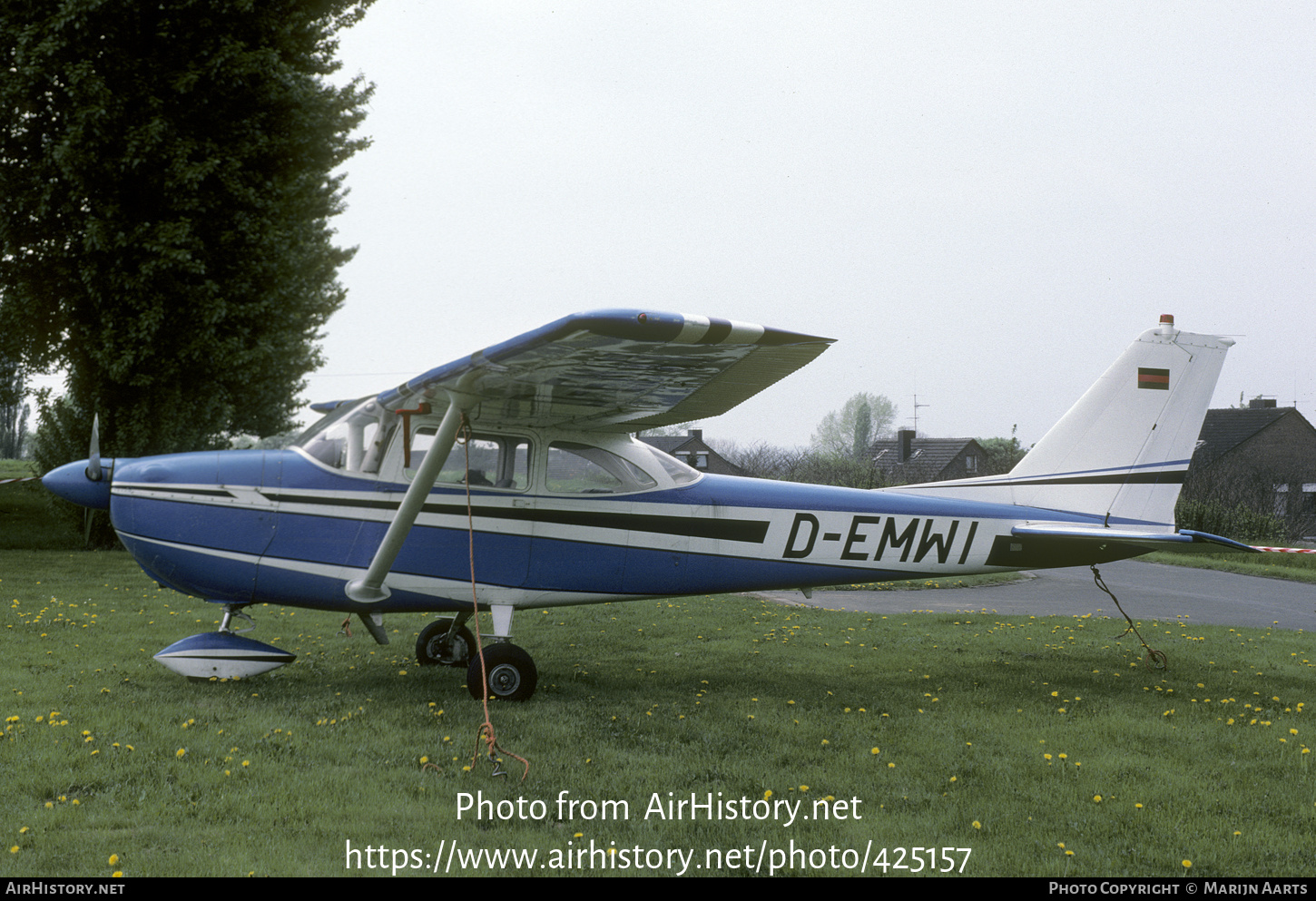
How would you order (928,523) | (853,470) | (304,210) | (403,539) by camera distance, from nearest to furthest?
1. (403,539)
2. (928,523)
3. (304,210)
4. (853,470)

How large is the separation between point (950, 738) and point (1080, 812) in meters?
1.21

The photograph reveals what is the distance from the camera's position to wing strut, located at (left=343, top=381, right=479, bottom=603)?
5609 millimetres

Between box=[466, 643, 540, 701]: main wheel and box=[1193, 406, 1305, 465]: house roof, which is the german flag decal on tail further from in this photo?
box=[1193, 406, 1305, 465]: house roof

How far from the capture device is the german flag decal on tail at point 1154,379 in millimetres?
7375

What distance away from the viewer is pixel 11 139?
14836 millimetres

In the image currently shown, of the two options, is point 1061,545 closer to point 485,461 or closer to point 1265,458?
point 485,461

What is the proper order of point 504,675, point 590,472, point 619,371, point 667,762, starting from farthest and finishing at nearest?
point 590,472
point 504,675
point 619,371
point 667,762

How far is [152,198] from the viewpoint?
15.1 metres

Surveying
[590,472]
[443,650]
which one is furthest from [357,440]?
[443,650]

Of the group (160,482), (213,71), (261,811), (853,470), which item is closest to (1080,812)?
(261,811)

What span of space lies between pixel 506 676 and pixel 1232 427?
47.6 metres

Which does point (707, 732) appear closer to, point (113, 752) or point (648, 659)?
point (648, 659)

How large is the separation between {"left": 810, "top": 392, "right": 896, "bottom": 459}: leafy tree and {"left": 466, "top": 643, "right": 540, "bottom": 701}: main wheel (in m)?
83.7

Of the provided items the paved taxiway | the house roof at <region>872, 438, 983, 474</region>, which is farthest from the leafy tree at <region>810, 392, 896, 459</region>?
the paved taxiway
